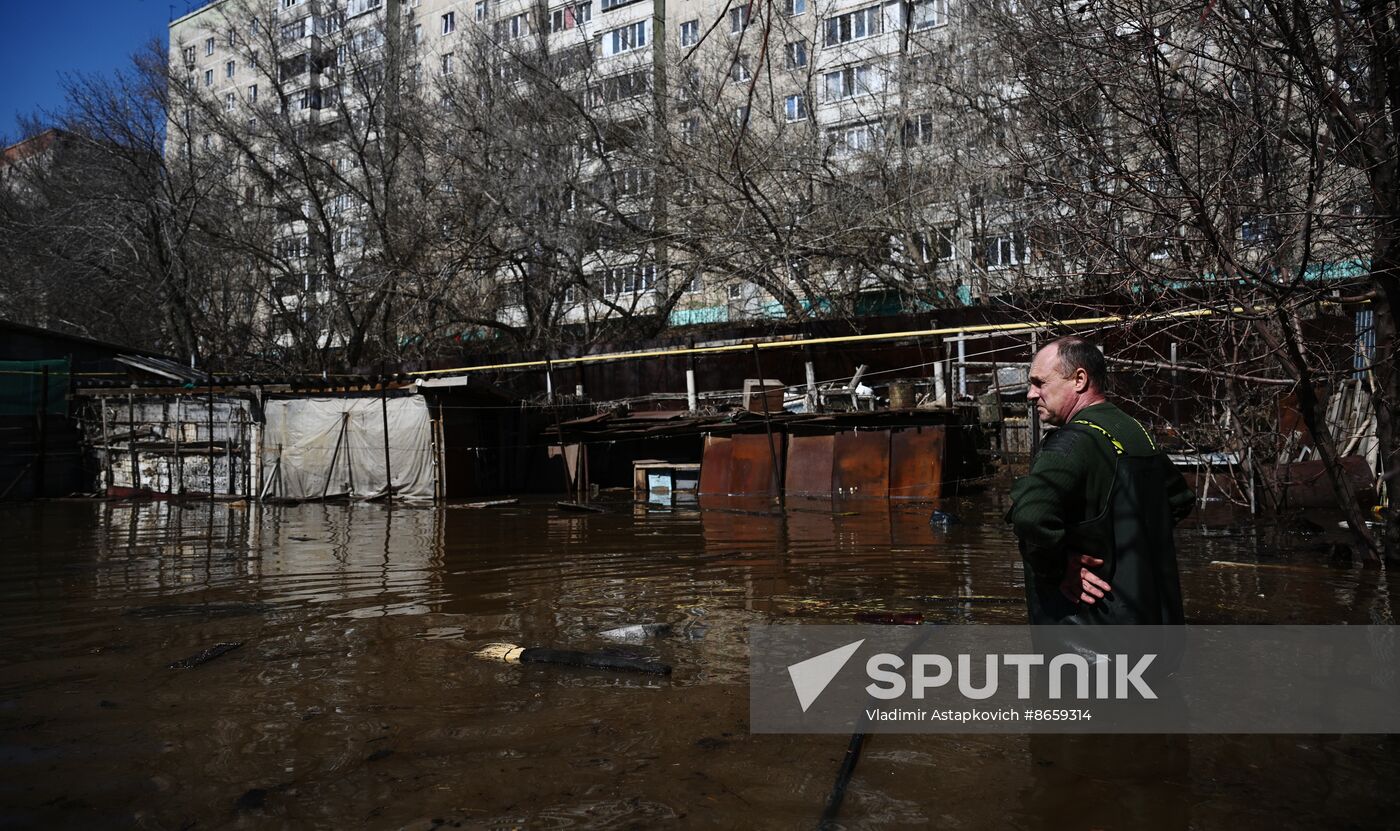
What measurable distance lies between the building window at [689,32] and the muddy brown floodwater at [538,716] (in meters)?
27.6

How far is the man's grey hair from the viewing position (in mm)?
3270

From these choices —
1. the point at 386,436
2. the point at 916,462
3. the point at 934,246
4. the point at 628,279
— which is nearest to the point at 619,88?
the point at 628,279

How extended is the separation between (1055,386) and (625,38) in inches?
1496

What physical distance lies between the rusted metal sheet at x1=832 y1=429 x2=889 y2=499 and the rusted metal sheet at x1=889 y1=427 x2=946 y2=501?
13 cm

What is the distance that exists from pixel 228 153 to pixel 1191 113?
→ 94.1 feet

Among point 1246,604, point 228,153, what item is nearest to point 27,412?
point 228,153

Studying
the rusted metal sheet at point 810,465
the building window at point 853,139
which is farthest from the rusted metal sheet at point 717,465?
the building window at point 853,139

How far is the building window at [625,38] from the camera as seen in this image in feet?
122

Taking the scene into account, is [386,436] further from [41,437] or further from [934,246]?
[934,246]

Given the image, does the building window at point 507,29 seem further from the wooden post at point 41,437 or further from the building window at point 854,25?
the wooden post at point 41,437

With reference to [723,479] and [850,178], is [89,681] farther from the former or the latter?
[850,178]

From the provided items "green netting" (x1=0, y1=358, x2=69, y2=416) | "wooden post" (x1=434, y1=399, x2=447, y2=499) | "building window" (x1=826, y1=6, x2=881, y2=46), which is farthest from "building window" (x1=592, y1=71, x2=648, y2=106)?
"green netting" (x1=0, y1=358, x2=69, y2=416)

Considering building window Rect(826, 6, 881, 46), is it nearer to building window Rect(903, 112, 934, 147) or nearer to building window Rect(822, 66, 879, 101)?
building window Rect(822, 66, 879, 101)

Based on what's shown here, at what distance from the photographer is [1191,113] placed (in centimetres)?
691
